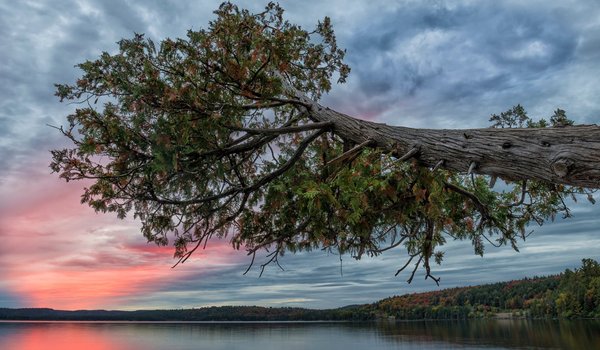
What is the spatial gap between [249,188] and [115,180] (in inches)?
75.0

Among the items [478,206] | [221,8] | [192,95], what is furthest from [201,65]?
[478,206]

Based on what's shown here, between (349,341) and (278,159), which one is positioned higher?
(278,159)

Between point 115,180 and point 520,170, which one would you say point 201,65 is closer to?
point 115,180

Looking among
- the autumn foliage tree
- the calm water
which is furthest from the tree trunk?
the calm water

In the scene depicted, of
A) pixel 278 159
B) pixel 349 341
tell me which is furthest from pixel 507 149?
pixel 349 341

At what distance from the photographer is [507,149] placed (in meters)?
4.37

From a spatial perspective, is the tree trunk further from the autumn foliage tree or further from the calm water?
the calm water

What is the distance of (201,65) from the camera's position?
227 inches

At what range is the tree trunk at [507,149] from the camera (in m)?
3.86

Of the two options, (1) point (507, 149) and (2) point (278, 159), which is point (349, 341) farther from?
(1) point (507, 149)

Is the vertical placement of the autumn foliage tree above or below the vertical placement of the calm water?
above

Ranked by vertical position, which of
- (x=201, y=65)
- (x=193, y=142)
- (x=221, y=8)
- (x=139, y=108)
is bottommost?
(x=193, y=142)

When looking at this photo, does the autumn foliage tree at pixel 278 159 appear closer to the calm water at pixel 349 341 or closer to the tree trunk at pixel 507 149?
the tree trunk at pixel 507 149

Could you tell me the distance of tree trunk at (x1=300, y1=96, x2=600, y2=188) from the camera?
386 cm
